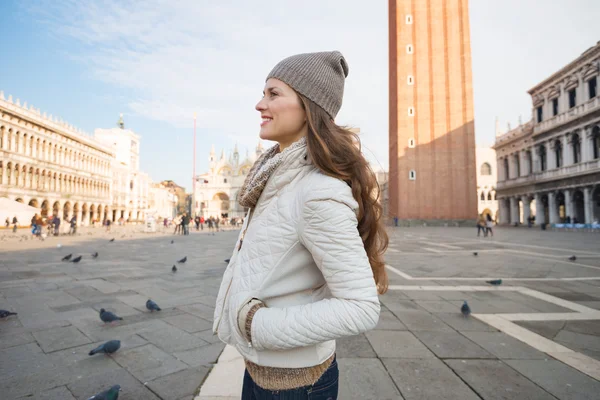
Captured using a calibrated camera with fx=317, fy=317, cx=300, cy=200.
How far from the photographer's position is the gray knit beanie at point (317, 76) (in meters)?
1.05

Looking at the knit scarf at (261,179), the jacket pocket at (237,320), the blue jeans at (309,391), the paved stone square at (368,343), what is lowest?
the paved stone square at (368,343)

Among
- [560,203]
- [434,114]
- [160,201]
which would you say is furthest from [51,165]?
[560,203]

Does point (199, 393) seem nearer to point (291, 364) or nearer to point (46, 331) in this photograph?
point (291, 364)

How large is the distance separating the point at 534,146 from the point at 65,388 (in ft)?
131

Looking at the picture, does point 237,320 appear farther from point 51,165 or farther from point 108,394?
point 51,165

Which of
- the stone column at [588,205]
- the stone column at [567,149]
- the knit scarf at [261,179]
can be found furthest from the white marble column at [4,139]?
the stone column at [567,149]

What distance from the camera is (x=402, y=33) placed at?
32.7 m

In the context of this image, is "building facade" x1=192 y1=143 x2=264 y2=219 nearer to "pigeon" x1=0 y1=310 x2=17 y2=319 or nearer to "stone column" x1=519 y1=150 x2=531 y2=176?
"stone column" x1=519 y1=150 x2=531 y2=176

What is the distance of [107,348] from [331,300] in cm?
251

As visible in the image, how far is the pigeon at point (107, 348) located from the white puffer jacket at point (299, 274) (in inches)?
79.5

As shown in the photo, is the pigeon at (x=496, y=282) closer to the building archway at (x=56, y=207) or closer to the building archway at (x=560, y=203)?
the building archway at (x=560, y=203)

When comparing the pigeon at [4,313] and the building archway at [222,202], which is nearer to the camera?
the pigeon at [4,313]

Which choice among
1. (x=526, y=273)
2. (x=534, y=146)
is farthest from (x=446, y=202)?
(x=526, y=273)

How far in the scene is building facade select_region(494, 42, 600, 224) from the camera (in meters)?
24.6
